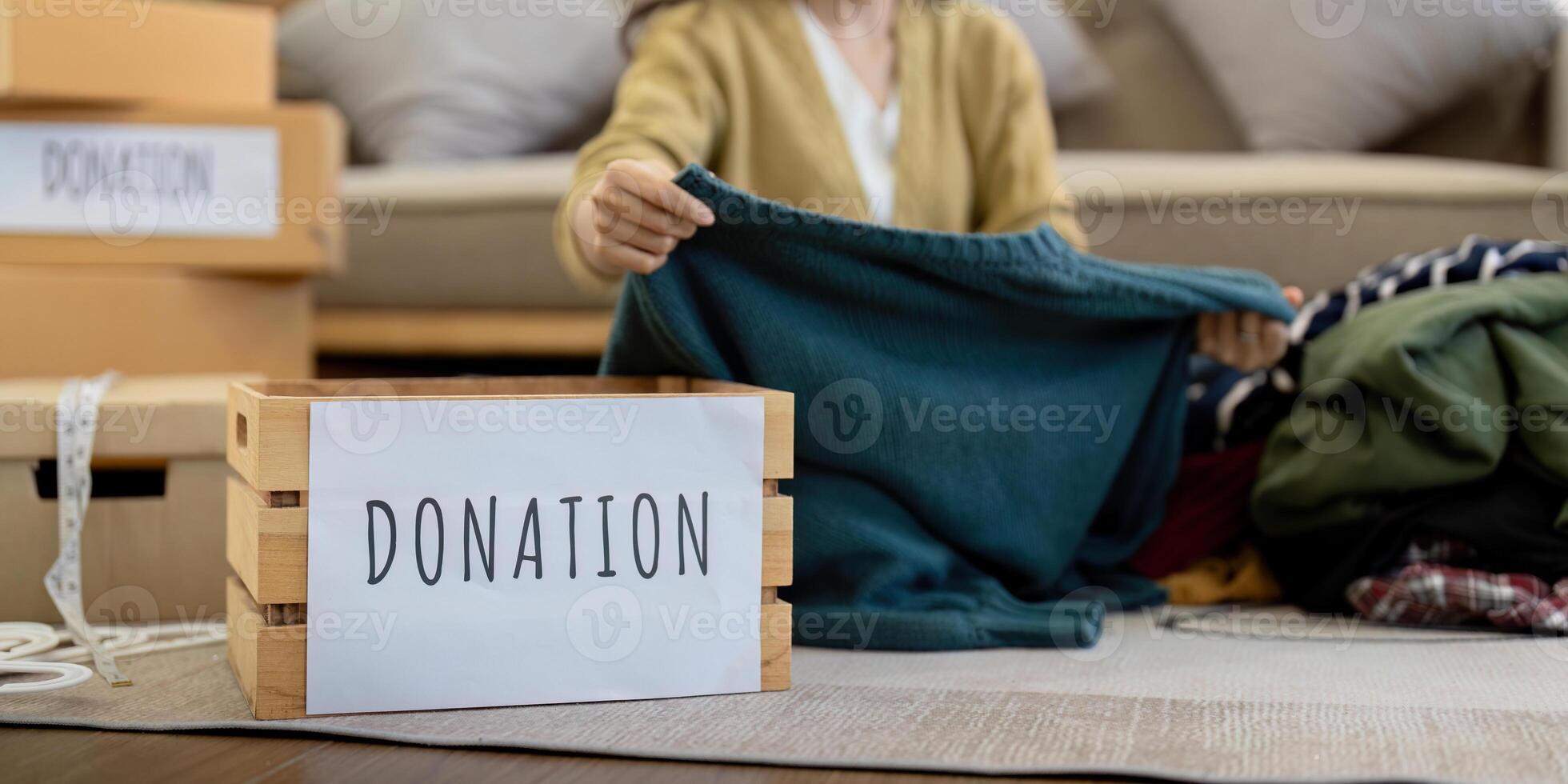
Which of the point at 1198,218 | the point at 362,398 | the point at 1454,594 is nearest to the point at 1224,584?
the point at 1454,594

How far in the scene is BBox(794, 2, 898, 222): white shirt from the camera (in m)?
1.06

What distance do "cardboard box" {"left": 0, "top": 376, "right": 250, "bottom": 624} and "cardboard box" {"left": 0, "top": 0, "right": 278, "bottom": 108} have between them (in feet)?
1.19

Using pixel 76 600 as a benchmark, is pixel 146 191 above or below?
above

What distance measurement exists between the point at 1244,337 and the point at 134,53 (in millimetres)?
950

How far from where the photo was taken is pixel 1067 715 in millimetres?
607

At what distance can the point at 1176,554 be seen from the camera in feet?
3.10

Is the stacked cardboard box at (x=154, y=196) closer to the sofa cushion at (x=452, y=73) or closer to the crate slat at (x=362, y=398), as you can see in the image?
the crate slat at (x=362, y=398)

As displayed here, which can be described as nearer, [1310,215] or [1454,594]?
[1454,594]

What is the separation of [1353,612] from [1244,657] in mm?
191

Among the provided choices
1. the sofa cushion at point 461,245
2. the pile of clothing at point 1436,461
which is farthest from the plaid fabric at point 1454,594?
the sofa cushion at point 461,245

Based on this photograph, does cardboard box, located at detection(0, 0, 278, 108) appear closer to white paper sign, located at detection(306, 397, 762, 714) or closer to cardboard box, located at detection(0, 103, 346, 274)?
cardboard box, located at detection(0, 103, 346, 274)

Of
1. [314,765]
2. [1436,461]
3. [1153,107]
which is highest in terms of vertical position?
[1153,107]

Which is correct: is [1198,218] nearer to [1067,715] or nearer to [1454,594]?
[1454,594]

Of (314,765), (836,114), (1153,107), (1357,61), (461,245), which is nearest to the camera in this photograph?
(314,765)
